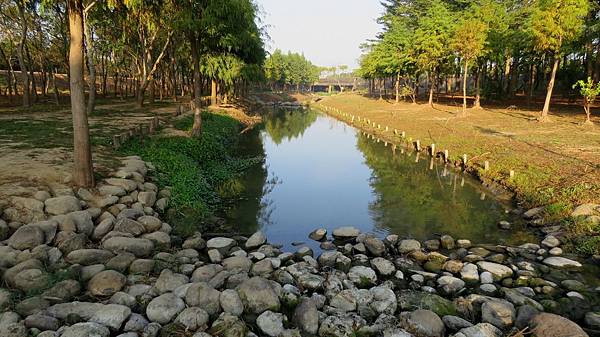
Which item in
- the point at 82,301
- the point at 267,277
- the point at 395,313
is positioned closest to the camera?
the point at 82,301

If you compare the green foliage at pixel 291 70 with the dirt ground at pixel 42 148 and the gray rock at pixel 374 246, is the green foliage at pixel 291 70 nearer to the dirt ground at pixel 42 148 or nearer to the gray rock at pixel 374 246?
the dirt ground at pixel 42 148

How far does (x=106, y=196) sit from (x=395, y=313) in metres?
8.87

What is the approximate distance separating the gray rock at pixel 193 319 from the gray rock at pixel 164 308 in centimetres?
21

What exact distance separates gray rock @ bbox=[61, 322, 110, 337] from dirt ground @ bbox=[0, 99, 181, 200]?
227 inches

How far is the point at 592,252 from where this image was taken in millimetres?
10648

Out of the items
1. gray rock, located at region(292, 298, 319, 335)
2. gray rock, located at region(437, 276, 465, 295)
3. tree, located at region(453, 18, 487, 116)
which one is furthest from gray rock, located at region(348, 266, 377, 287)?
tree, located at region(453, 18, 487, 116)

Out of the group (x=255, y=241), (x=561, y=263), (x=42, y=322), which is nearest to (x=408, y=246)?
(x=561, y=263)

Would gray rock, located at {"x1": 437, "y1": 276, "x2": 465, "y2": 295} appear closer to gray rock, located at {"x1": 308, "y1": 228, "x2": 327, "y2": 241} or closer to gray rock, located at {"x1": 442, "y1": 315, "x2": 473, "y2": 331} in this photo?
gray rock, located at {"x1": 442, "y1": 315, "x2": 473, "y2": 331}

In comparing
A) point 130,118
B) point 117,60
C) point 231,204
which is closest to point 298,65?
point 117,60

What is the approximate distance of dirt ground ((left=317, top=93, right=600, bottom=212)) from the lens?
14367 mm

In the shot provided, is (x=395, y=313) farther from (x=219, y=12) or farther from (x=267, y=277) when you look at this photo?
(x=219, y=12)

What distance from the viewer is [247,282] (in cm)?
799

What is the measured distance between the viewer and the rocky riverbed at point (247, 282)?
692 centimetres

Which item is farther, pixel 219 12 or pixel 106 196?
pixel 219 12
